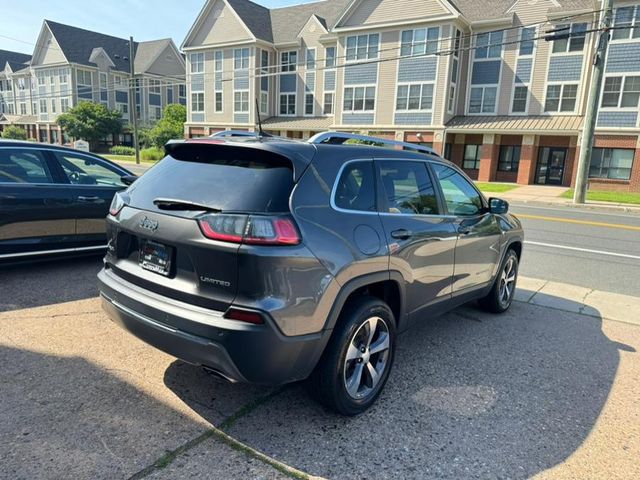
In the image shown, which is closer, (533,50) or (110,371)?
(110,371)

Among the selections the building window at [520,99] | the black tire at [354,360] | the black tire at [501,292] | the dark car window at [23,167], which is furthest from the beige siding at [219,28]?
the black tire at [354,360]

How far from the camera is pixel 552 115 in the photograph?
28.9 metres

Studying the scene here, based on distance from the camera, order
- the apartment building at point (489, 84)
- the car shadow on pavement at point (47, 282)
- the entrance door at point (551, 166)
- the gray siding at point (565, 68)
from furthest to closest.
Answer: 1. the entrance door at point (551, 166)
2. the gray siding at point (565, 68)
3. the apartment building at point (489, 84)
4. the car shadow on pavement at point (47, 282)

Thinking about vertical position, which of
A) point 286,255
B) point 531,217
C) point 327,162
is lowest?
point 531,217

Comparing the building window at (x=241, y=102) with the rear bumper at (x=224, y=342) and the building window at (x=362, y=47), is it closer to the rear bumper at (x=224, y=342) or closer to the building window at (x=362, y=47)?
the building window at (x=362, y=47)

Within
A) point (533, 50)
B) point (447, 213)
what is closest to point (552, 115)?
point (533, 50)

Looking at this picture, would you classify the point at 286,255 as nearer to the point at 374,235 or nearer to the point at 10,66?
the point at 374,235

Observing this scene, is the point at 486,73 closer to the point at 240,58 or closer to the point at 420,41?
the point at 420,41

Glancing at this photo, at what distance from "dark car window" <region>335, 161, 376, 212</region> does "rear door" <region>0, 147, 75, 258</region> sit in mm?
4325

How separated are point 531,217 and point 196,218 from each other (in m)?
13.9

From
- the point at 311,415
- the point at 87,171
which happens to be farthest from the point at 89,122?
the point at 311,415

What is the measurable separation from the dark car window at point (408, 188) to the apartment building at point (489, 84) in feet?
73.8

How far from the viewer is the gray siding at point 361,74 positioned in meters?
32.4

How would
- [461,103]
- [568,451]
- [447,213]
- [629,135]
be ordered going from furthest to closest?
[461,103] < [629,135] < [447,213] < [568,451]
